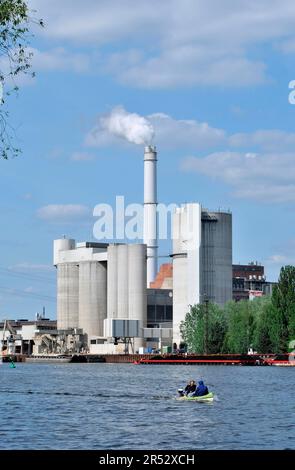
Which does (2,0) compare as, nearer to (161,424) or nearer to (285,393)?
(161,424)

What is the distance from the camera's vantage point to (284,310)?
188 m

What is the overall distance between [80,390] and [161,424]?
4495 cm

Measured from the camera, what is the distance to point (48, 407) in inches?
3177

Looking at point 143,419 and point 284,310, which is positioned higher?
point 284,310

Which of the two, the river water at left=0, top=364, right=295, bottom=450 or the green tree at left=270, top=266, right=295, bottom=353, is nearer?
the river water at left=0, top=364, right=295, bottom=450

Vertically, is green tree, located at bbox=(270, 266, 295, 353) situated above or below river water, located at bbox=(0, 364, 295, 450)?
above

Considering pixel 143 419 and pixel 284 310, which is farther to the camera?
pixel 284 310

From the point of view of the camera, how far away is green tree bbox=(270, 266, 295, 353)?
614 ft

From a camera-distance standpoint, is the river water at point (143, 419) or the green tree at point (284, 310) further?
the green tree at point (284, 310)

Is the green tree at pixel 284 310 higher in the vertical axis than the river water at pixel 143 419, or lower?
higher

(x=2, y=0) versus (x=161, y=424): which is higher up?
(x=2, y=0)

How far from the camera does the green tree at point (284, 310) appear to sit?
187m
